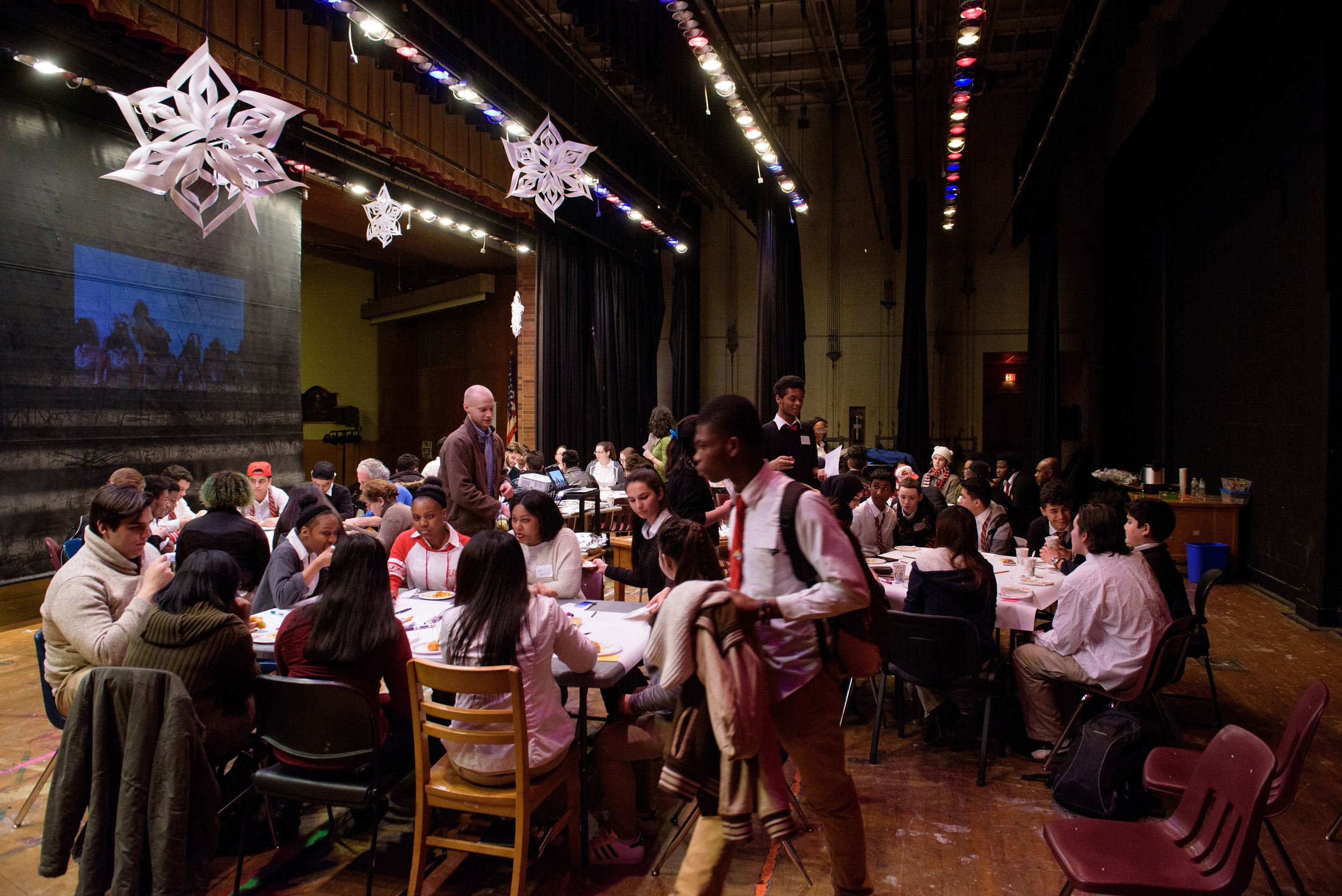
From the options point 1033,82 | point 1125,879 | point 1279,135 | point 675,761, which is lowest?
point 1125,879

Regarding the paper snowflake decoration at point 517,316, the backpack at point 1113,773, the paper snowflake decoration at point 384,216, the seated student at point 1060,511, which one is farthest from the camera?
the paper snowflake decoration at point 517,316

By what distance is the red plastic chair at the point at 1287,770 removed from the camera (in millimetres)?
2088

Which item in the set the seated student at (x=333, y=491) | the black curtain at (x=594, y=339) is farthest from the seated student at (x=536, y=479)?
the black curtain at (x=594, y=339)

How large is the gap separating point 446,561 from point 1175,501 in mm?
6783

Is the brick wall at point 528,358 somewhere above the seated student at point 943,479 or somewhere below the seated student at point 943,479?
above

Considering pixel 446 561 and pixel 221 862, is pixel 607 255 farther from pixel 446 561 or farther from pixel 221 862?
pixel 221 862

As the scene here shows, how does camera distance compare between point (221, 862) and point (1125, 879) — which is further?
point (221, 862)

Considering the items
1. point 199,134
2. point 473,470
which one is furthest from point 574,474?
point 199,134

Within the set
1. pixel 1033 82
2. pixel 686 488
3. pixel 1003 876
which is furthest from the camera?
pixel 1033 82

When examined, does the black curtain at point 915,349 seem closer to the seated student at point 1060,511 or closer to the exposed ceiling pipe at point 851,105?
the exposed ceiling pipe at point 851,105

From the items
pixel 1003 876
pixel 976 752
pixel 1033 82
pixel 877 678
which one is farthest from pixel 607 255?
pixel 1003 876

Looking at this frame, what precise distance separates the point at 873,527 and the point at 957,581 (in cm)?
152

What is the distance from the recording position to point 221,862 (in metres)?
2.73

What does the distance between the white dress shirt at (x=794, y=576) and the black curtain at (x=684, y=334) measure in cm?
1080
